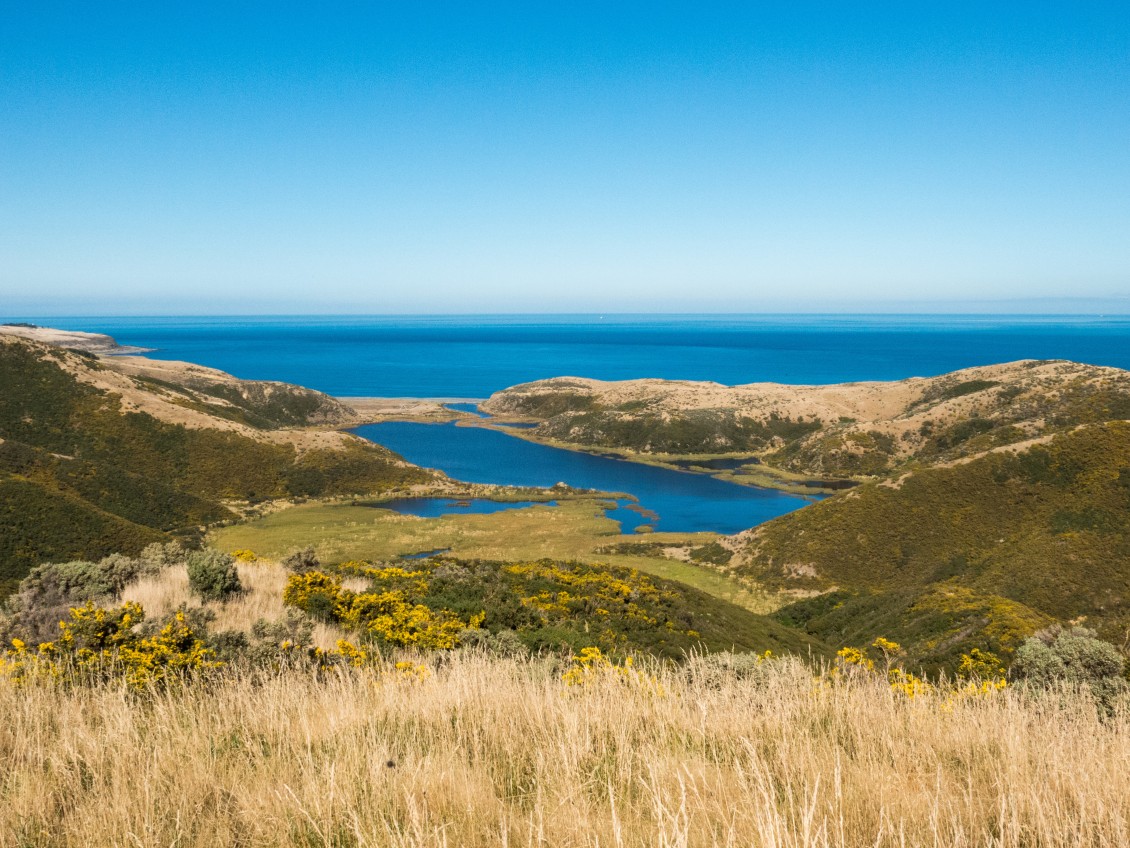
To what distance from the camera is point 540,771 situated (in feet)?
14.7

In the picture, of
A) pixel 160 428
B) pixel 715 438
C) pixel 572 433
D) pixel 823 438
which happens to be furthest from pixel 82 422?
pixel 823 438

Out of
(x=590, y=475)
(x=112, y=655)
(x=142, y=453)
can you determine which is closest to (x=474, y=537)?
(x=590, y=475)

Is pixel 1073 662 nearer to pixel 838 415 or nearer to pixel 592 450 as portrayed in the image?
pixel 592 450

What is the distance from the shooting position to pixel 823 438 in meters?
118

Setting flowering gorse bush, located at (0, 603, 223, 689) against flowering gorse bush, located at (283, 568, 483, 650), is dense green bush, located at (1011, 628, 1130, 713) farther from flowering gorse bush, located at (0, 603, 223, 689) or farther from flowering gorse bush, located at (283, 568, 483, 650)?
flowering gorse bush, located at (0, 603, 223, 689)

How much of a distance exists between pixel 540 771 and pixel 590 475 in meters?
108

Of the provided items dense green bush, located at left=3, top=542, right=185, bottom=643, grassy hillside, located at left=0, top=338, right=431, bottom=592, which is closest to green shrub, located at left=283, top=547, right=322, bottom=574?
dense green bush, located at left=3, top=542, right=185, bottom=643

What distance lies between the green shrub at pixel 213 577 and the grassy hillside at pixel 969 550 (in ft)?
93.4

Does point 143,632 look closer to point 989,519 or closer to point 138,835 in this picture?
point 138,835

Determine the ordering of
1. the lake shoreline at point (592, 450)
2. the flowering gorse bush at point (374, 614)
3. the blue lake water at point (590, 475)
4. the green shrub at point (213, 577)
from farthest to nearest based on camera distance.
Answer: the lake shoreline at point (592, 450) < the blue lake water at point (590, 475) < the green shrub at point (213, 577) < the flowering gorse bush at point (374, 614)

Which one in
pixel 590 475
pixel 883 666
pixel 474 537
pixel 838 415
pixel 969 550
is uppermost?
pixel 883 666

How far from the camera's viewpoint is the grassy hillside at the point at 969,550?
3422 cm

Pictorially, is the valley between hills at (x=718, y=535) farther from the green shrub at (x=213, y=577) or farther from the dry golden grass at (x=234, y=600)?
the green shrub at (x=213, y=577)

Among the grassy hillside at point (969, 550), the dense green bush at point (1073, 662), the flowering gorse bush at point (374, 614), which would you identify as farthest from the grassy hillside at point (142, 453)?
the dense green bush at point (1073, 662)
